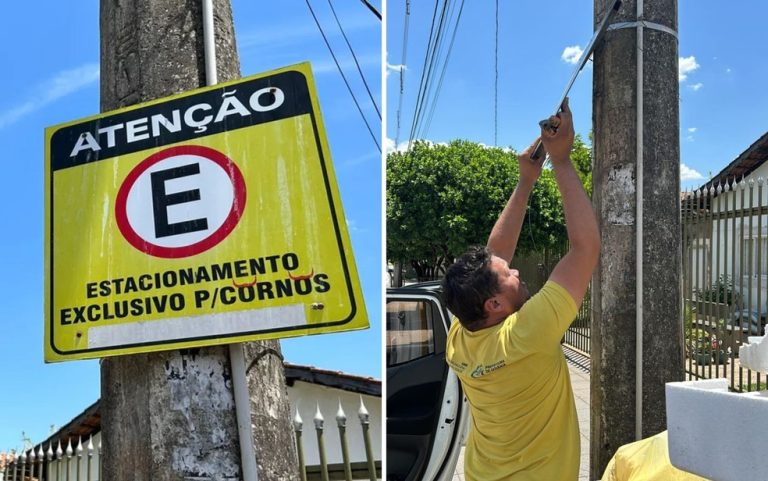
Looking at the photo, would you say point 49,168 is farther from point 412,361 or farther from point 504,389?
point 412,361

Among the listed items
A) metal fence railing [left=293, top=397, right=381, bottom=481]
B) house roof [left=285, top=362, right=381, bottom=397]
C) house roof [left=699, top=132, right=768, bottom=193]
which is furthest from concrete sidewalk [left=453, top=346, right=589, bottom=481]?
house roof [left=699, top=132, right=768, bottom=193]

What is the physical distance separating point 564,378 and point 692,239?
3.85m

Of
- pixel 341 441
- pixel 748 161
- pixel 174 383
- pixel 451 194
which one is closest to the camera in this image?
pixel 174 383

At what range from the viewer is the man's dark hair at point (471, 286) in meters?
1.94

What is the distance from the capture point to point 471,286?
1936 millimetres

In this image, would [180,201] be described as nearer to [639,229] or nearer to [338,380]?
[639,229]

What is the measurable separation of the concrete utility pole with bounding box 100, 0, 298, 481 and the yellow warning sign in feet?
0.19

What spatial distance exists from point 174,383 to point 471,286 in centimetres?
91

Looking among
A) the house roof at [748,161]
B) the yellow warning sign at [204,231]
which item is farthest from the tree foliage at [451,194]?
the yellow warning sign at [204,231]

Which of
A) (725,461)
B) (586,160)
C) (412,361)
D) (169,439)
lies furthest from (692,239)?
(586,160)

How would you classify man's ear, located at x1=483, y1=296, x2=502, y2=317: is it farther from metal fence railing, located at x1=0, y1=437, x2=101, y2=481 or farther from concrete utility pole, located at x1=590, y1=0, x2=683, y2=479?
metal fence railing, located at x1=0, y1=437, x2=101, y2=481

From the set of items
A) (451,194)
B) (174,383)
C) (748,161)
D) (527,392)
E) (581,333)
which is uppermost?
(748,161)

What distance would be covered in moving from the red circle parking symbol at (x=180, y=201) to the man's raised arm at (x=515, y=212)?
100 centimetres

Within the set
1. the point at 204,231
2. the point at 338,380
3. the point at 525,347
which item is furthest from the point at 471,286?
the point at 338,380
